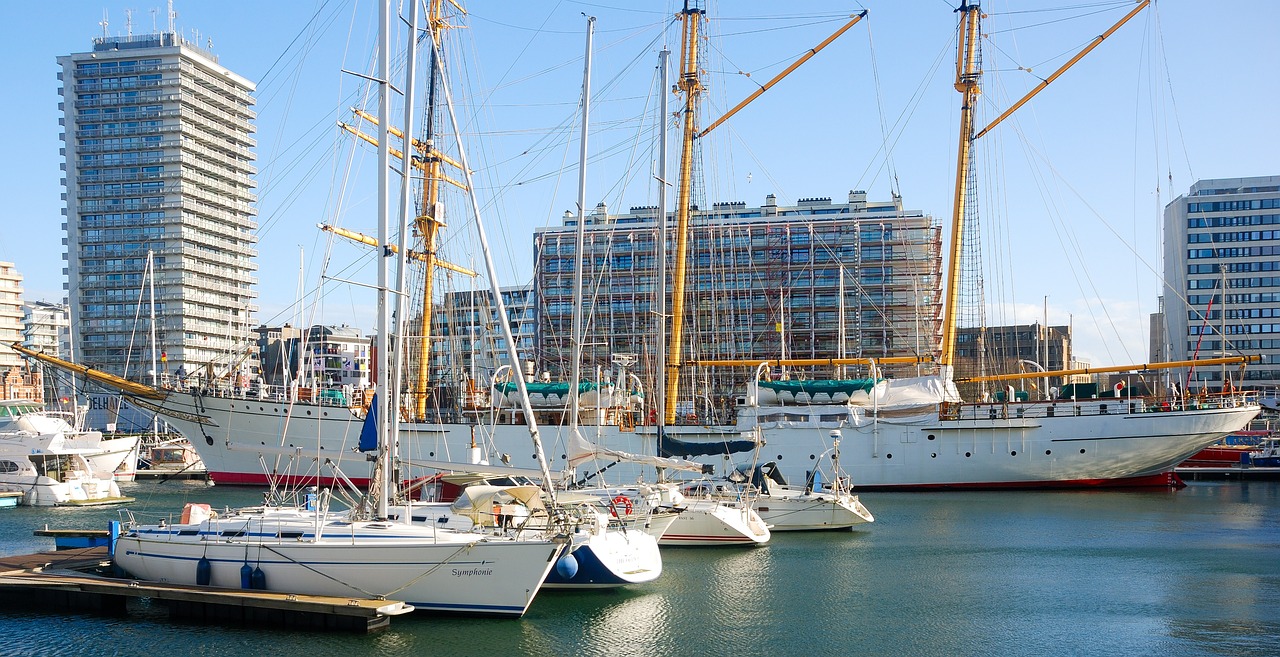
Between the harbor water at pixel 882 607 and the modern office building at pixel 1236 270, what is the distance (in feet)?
260

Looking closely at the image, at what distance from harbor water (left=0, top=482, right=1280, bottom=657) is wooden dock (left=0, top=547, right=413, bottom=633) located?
330mm

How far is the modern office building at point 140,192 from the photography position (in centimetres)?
12494

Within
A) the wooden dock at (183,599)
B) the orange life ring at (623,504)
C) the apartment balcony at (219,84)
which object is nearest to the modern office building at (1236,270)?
the orange life ring at (623,504)

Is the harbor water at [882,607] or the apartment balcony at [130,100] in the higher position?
the apartment balcony at [130,100]

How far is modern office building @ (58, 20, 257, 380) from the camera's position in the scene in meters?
125

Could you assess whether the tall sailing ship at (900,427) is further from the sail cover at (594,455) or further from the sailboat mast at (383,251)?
the sailboat mast at (383,251)

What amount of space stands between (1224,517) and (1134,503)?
5.01 metres

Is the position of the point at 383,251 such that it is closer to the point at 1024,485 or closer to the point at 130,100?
the point at 1024,485

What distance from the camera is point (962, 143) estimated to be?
5916 centimetres

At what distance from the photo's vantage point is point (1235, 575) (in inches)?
1103

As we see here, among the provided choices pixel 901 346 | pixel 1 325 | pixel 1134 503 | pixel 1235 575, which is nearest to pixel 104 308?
pixel 1 325

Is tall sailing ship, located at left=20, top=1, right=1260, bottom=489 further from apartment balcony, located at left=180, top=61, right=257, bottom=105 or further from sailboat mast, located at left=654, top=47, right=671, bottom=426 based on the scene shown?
apartment balcony, located at left=180, top=61, right=257, bottom=105

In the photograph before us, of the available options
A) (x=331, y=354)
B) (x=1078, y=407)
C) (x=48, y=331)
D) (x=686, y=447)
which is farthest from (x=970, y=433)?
(x=48, y=331)

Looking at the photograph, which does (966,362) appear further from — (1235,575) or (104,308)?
(104,308)
